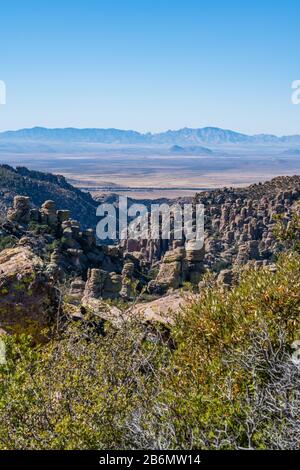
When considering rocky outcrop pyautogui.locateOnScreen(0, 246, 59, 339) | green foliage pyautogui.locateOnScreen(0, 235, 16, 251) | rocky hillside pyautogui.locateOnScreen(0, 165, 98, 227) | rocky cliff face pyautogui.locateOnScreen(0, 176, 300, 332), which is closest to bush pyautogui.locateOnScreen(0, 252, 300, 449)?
rocky cliff face pyautogui.locateOnScreen(0, 176, 300, 332)

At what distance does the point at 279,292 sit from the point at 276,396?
3.03 meters

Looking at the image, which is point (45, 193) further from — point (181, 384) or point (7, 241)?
point (181, 384)

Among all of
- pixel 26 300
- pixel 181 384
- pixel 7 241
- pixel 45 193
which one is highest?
pixel 181 384

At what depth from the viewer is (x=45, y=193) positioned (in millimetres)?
109625

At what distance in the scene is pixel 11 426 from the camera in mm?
8383

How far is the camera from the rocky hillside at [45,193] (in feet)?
329

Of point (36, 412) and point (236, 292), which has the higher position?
point (236, 292)

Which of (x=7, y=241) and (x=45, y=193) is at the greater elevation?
(x=7, y=241)

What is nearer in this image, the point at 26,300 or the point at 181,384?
the point at 181,384

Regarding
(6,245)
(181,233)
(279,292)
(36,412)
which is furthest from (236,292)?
(181,233)

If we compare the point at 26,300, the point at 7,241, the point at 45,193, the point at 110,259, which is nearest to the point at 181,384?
the point at 26,300

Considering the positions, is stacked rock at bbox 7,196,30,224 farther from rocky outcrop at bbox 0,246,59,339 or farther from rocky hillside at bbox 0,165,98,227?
rocky hillside at bbox 0,165,98,227

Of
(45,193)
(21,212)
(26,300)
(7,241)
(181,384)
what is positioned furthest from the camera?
(45,193)

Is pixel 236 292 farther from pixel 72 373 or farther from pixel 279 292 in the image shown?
pixel 72 373
